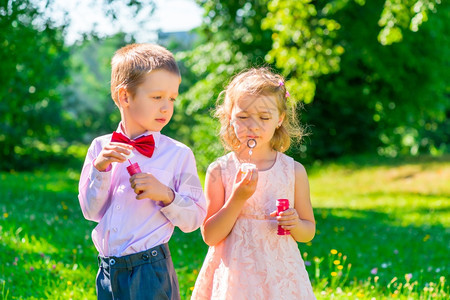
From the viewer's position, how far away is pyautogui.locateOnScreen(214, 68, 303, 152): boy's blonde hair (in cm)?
313

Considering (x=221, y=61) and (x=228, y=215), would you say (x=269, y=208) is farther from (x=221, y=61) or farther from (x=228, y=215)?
(x=221, y=61)

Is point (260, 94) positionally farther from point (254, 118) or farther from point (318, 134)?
point (318, 134)

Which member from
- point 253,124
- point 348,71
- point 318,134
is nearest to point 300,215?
point 253,124

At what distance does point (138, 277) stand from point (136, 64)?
3.36 ft

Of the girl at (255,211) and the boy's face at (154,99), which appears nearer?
the boy's face at (154,99)

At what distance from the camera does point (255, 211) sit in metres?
3.12

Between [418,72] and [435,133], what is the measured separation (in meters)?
8.65

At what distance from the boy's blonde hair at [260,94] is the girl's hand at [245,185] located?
1.18 feet

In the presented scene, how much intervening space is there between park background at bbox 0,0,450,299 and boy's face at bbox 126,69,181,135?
94 cm

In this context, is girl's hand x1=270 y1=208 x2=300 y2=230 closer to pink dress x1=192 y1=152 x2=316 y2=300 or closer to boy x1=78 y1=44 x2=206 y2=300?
pink dress x1=192 y1=152 x2=316 y2=300

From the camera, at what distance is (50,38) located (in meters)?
11.4

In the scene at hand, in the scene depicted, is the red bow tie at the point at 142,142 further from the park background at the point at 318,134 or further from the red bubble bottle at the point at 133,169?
the park background at the point at 318,134

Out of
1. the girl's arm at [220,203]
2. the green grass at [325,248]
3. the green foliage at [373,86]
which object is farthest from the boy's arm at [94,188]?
the green foliage at [373,86]

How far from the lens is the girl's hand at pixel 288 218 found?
292 cm
